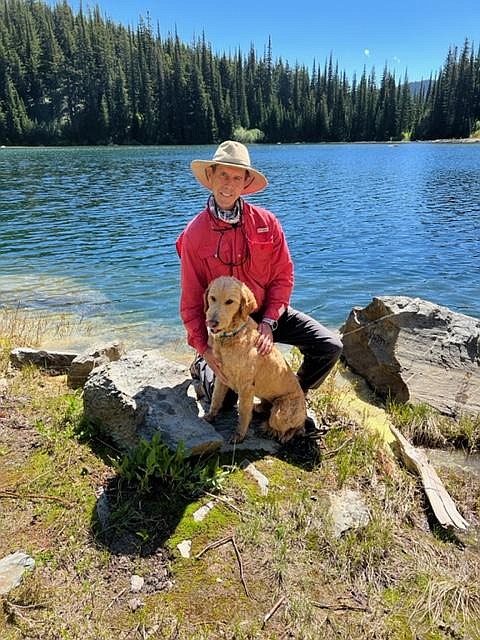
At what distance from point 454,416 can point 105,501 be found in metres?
4.44

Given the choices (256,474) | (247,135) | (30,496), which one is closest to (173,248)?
(256,474)

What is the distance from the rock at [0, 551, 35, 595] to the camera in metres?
2.87

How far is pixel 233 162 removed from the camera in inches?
159

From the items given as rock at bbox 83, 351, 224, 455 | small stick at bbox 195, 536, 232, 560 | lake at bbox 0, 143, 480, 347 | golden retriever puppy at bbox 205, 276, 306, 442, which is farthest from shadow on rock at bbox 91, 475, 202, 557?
lake at bbox 0, 143, 480, 347

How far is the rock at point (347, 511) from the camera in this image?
3.65 meters

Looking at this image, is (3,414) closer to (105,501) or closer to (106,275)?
(105,501)

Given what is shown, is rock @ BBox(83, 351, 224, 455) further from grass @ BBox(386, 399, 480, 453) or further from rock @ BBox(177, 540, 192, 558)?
grass @ BBox(386, 399, 480, 453)

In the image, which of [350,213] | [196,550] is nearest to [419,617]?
[196,550]

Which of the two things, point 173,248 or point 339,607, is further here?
point 173,248

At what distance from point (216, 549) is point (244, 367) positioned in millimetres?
1472

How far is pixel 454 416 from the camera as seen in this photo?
6.09m

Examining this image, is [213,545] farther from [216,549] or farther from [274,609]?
[274,609]

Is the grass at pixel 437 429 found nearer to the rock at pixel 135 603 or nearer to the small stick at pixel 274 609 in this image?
the small stick at pixel 274 609

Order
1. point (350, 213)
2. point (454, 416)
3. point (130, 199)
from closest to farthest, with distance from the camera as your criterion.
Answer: point (454, 416) < point (350, 213) < point (130, 199)
